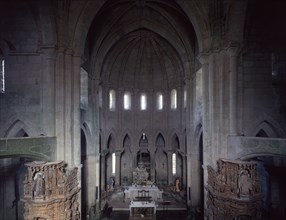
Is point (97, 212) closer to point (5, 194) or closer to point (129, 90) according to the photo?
point (5, 194)

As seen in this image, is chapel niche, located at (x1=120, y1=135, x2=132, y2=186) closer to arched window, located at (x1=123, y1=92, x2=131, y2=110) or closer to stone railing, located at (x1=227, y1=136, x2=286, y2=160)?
arched window, located at (x1=123, y1=92, x2=131, y2=110)

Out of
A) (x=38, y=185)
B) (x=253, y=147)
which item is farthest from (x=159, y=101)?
(x=38, y=185)

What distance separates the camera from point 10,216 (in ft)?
53.7

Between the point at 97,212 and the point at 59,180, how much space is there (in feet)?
38.1

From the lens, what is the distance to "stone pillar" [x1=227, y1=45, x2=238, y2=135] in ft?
45.8

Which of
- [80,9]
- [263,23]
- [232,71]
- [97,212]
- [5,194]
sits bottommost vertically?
[97,212]

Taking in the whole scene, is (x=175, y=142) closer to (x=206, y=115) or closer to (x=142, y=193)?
(x=142, y=193)

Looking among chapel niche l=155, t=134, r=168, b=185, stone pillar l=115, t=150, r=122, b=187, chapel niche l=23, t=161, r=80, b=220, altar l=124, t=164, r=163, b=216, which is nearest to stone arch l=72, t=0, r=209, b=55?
chapel niche l=23, t=161, r=80, b=220

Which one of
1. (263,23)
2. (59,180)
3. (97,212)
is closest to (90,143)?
(97,212)

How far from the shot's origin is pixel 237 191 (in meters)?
12.6

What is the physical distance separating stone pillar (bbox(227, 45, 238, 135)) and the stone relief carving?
204 cm

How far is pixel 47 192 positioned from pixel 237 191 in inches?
368

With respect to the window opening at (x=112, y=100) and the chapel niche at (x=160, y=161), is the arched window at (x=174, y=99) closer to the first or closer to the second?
the chapel niche at (x=160, y=161)

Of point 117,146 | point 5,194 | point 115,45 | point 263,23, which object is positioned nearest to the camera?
point 263,23
